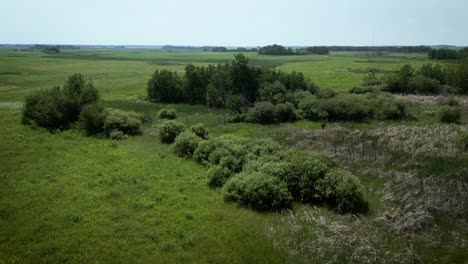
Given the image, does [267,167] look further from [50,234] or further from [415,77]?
[415,77]

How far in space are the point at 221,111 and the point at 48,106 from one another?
72.4 ft

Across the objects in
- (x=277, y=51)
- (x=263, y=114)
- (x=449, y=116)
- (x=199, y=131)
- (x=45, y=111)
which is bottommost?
(x=199, y=131)

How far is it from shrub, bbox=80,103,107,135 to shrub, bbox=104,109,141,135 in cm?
90

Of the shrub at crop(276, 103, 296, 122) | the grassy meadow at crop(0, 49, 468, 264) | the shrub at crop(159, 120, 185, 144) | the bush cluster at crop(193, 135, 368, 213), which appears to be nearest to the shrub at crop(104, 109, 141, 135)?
the grassy meadow at crop(0, 49, 468, 264)

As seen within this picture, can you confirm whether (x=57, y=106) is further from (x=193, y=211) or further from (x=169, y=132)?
(x=193, y=211)

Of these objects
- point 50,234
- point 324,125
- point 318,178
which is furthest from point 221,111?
point 50,234

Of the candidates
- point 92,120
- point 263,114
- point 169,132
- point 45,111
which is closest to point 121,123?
point 92,120

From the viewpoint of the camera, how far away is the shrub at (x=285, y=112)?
150 ft

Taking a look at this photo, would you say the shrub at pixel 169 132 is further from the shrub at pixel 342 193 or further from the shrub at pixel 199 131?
the shrub at pixel 342 193

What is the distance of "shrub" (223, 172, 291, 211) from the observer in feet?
70.4

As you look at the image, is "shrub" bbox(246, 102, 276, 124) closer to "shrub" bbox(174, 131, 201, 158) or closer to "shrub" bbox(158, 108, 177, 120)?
"shrub" bbox(158, 108, 177, 120)

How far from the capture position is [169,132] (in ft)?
119

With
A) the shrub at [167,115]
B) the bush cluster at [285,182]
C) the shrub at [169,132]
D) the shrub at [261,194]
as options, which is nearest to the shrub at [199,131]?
the shrub at [169,132]

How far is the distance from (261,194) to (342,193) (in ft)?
14.6
